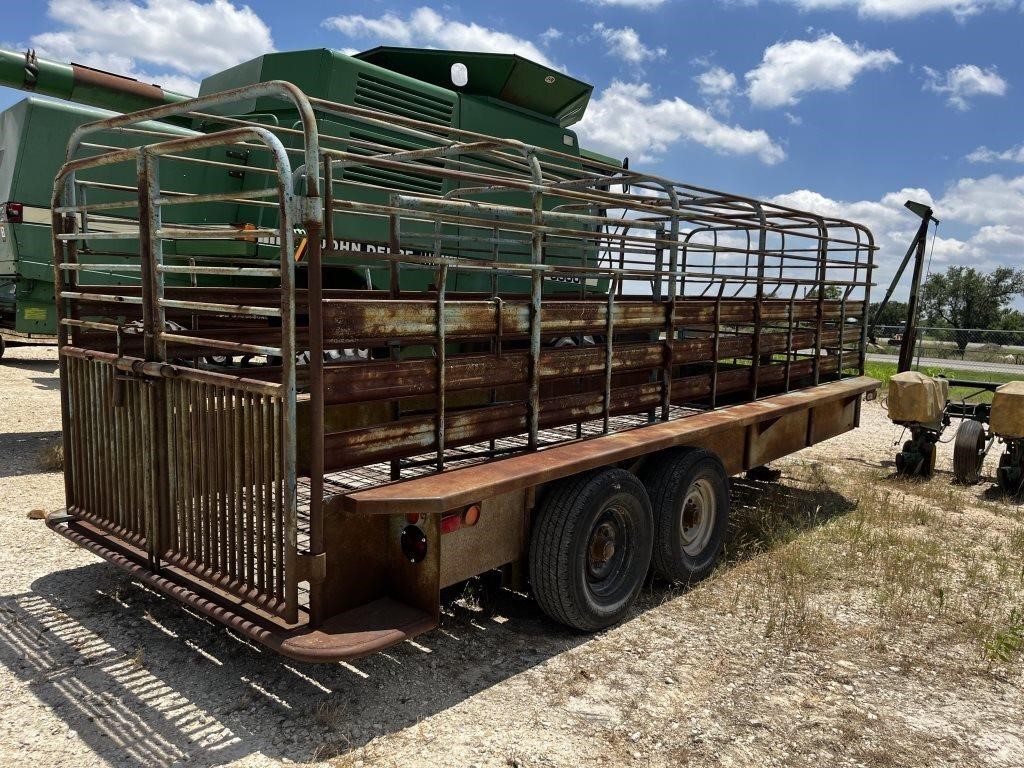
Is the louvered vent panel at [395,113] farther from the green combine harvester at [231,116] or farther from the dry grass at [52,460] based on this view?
the dry grass at [52,460]

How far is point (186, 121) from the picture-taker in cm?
939

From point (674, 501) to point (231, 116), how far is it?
20.7 ft

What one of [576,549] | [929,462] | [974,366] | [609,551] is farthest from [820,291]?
[974,366]

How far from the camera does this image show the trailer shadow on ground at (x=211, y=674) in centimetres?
326

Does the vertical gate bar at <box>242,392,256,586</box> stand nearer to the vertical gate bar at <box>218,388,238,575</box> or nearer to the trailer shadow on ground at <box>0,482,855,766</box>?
the vertical gate bar at <box>218,388,238,575</box>

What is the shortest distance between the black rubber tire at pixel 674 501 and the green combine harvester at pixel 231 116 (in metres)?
4.12

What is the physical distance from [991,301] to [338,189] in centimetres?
5204

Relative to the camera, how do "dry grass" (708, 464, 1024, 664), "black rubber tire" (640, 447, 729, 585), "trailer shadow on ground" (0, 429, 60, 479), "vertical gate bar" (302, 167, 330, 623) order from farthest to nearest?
"trailer shadow on ground" (0, 429, 60, 479) → "black rubber tire" (640, 447, 729, 585) → "dry grass" (708, 464, 1024, 664) → "vertical gate bar" (302, 167, 330, 623)

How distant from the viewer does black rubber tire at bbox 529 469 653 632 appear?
4.12m

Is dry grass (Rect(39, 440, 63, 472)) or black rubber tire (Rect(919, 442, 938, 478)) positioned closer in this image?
dry grass (Rect(39, 440, 63, 472))

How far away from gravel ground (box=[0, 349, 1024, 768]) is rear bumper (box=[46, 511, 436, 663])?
38 cm

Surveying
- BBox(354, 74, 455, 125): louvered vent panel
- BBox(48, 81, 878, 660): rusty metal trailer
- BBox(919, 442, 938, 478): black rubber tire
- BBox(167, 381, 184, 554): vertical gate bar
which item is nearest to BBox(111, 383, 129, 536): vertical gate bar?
BBox(48, 81, 878, 660): rusty metal trailer

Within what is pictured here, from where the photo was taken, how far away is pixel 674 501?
4.86 m

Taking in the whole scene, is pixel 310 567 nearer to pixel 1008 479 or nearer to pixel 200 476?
Answer: pixel 200 476
